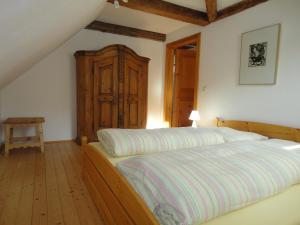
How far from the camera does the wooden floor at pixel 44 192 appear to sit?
159cm

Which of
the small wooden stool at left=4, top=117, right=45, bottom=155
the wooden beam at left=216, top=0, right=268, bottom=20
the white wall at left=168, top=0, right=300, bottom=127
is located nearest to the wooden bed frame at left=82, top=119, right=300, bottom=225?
the white wall at left=168, top=0, right=300, bottom=127

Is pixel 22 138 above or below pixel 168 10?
below

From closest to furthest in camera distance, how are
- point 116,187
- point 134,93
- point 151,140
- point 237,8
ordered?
1. point 116,187
2. point 151,140
3. point 237,8
4. point 134,93

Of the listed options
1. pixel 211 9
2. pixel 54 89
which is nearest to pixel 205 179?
pixel 211 9

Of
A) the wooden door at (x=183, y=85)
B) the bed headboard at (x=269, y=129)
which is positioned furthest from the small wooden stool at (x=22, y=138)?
the bed headboard at (x=269, y=129)

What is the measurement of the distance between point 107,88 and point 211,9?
2.07 m

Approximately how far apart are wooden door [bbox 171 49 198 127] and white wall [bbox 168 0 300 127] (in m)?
0.65

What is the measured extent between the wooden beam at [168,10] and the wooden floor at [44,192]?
7.49ft

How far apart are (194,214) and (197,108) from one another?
2.75 meters

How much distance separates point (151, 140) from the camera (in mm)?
1896

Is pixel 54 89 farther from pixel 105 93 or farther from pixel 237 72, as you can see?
pixel 237 72

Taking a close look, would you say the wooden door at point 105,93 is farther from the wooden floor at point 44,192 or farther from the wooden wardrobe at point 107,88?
the wooden floor at point 44,192

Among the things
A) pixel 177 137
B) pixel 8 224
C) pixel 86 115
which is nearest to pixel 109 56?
pixel 86 115

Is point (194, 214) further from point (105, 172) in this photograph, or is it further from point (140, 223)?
point (105, 172)
